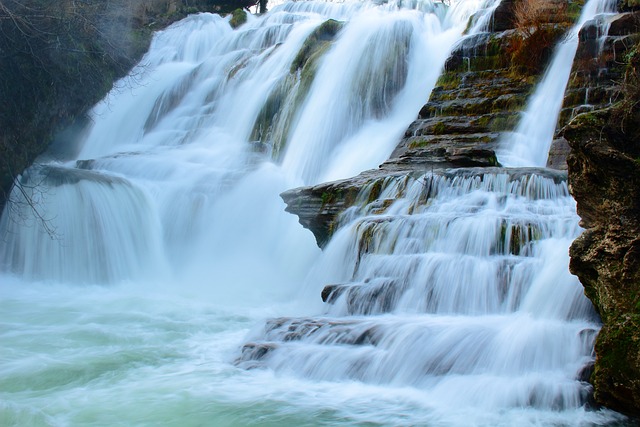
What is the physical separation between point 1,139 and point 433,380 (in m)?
7.64

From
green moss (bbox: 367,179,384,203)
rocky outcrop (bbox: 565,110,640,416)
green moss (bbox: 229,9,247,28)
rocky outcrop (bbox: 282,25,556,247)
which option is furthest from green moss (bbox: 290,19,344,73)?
rocky outcrop (bbox: 565,110,640,416)

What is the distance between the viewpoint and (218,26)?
72.2 feet

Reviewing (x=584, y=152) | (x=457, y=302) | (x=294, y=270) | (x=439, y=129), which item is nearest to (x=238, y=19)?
(x=439, y=129)

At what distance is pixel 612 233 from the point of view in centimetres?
491

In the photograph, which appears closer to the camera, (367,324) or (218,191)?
(367,324)

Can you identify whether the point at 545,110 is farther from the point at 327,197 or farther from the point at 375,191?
the point at 327,197

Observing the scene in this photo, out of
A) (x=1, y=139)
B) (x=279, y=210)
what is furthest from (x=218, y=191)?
(x=1, y=139)

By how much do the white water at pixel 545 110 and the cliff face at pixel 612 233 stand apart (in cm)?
461

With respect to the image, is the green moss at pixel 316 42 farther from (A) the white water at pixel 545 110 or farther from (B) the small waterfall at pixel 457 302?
(B) the small waterfall at pixel 457 302

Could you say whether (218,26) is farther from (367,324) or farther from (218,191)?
(367,324)

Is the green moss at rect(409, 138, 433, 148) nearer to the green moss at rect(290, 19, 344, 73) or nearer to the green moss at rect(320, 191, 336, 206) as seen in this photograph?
the green moss at rect(320, 191, 336, 206)

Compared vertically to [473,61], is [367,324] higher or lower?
lower

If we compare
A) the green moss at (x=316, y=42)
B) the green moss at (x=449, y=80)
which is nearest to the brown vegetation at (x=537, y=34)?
the green moss at (x=449, y=80)

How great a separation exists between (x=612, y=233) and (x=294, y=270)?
657cm
